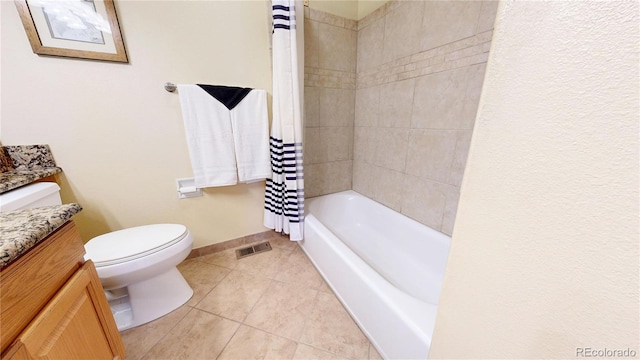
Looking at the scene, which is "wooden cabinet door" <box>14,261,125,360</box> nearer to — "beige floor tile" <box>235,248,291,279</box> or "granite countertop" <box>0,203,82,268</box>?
"granite countertop" <box>0,203,82,268</box>

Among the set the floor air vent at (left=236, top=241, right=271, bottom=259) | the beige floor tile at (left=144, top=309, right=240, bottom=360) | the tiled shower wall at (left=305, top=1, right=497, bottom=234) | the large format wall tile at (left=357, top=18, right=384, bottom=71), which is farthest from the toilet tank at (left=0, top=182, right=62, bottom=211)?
the large format wall tile at (left=357, top=18, right=384, bottom=71)

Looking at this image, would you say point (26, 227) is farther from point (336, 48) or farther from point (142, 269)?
point (336, 48)

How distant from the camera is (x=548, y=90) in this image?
280mm

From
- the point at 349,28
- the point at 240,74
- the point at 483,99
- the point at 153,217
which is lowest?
the point at 153,217

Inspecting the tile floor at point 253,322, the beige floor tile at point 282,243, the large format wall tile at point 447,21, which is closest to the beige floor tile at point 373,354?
the tile floor at point 253,322

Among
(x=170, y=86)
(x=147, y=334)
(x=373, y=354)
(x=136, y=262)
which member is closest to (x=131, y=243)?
(x=136, y=262)

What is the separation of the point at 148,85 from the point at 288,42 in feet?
2.89

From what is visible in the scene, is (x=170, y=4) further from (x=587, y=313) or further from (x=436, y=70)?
(x=587, y=313)

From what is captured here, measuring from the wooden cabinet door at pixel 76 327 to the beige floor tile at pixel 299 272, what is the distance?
34.9 inches

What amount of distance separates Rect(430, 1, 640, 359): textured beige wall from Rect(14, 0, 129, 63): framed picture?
1705 millimetres

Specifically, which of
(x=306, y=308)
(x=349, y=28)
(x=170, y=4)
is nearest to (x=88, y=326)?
(x=306, y=308)

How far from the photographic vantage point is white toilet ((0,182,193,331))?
97 centimetres

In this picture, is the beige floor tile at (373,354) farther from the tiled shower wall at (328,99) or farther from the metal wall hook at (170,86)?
the metal wall hook at (170,86)

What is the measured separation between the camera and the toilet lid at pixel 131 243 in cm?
99
